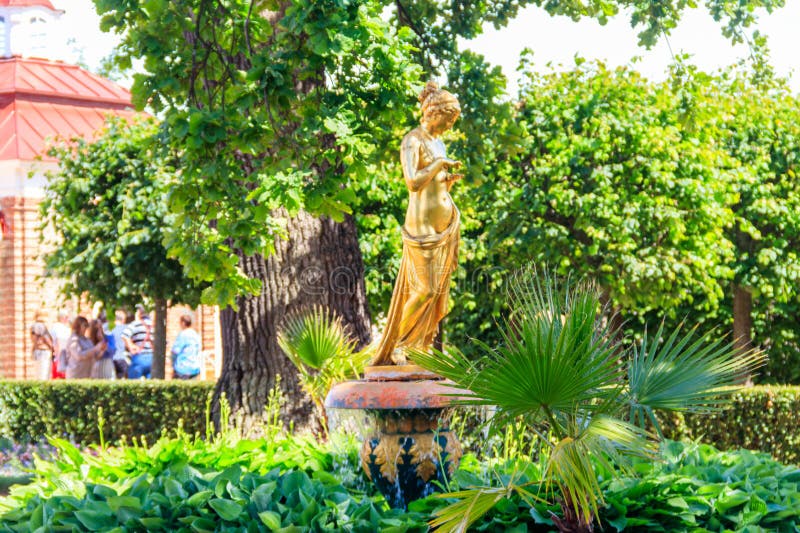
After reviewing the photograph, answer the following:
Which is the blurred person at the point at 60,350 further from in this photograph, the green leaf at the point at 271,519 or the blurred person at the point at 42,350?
the green leaf at the point at 271,519

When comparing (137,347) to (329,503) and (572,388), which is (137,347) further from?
(572,388)

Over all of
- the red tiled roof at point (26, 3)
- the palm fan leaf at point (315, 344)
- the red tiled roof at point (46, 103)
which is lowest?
the palm fan leaf at point (315, 344)

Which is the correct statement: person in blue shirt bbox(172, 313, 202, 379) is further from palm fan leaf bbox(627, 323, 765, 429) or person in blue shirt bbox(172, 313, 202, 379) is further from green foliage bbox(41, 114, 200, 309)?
palm fan leaf bbox(627, 323, 765, 429)

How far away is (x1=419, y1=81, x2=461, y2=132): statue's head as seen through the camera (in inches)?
289

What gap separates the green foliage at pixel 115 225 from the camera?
15969 millimetres

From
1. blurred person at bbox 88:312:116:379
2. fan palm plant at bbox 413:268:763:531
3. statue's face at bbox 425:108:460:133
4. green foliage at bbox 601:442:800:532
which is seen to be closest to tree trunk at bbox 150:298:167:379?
blurred person at bbox 88:312:116:379

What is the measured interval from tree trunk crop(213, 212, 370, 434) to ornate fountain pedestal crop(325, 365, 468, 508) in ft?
9.69

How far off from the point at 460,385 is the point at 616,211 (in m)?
10.3

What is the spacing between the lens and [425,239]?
713 centimetres

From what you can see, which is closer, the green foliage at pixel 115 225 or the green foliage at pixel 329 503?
the green foliage at pixel 329 503

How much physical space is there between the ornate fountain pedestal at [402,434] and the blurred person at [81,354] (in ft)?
34.4

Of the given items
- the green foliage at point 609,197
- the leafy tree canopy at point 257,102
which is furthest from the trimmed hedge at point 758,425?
the leafy tree canopy at point 257,102

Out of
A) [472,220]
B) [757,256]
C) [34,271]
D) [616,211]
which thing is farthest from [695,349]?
[34,271]

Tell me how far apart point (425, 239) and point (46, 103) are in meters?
20.8
